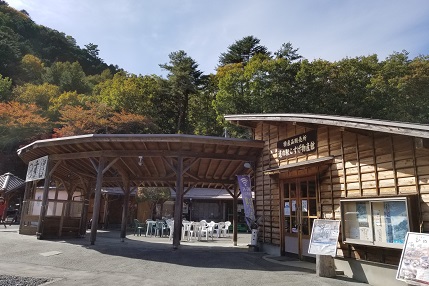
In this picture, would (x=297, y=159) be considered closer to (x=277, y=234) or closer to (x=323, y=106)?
(x=277, y=234)

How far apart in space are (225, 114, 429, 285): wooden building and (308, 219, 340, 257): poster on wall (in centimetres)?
22

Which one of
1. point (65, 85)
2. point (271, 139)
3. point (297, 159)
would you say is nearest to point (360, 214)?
point (297, 159)

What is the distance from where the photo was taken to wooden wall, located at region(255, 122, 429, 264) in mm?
5566

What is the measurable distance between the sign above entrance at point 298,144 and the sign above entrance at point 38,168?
8.73 m

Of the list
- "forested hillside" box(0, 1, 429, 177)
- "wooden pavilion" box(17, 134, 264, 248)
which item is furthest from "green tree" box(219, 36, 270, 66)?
"wooden pavilion" box(17, 134, 264, 248)

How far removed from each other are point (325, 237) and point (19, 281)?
6156mm

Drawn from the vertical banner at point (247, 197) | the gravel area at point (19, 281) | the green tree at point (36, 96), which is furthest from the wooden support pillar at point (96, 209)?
the green tree at point (36, 96)

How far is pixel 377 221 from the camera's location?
242 inches

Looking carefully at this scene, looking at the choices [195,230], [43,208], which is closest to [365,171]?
[195,230]

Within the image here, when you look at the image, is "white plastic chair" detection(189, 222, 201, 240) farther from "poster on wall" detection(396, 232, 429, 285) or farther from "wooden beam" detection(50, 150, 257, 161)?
"poster on wall" detection(396, 232, 429, 285)

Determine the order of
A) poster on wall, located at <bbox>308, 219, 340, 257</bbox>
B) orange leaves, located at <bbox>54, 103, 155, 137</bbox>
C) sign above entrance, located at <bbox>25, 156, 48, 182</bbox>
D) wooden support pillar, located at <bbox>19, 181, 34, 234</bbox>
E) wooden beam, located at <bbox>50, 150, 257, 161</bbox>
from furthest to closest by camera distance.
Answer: orange leaves, located at <bbox>54, 103, 155, 137</bbox>, wooden support pillar, located at <bbox>19, 181, 34, 234</bbox>, sign above entrance, located at <bbox>25, 156, 48, 182</bbox>, wooden beam, located at <bbox>50, 150, 257, 161</bbox>, poster on wall, located at <bbox>308, 219, 340, 257</bbox>

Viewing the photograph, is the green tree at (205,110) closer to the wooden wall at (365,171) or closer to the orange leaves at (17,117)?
the orange leaves at (17,117)

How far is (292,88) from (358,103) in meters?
5.18

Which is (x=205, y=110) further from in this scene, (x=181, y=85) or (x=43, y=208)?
(x=43, y=208)
